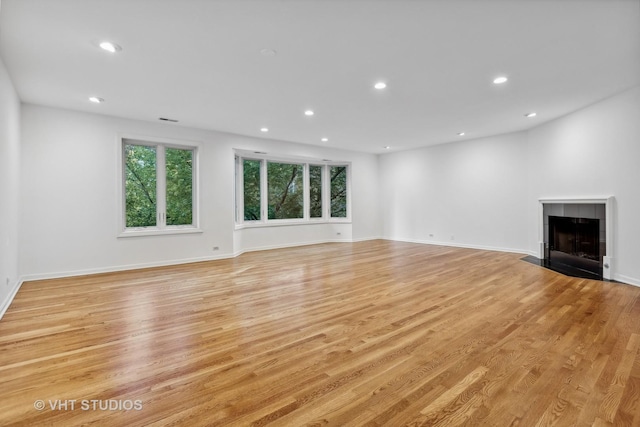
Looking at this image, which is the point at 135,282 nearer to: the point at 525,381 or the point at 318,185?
the point at 525,381

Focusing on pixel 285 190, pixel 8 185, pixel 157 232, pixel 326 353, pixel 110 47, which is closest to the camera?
pixel 326 353

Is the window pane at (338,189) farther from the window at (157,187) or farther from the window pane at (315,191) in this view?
the window at (157,187)

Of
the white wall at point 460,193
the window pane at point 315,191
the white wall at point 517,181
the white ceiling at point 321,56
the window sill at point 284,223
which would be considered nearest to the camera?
the white ceiling at point 321,56

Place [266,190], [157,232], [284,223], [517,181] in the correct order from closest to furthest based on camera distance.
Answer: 1. [157,232]
2. [517,181]
3. [266,190]
4. [284,223]

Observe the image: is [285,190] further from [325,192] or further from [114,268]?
[114,268]

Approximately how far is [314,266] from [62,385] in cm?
388

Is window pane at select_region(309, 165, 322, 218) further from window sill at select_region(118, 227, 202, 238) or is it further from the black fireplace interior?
the black fireplace interior

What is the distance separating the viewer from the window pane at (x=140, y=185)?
5.42m

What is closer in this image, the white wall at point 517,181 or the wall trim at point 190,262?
the wall trim at point 190,262

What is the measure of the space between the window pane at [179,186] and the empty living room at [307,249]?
1.5 inches

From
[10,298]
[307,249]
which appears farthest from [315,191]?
[10,298]

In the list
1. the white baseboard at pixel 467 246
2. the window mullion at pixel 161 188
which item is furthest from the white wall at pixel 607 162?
the window mullion at pixel 161 188

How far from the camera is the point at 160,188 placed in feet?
18.6

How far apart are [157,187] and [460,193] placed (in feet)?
22.8
